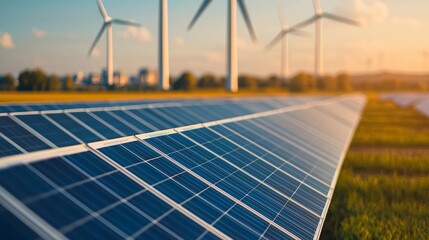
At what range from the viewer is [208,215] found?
9438mm

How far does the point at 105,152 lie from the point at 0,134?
3.52 m

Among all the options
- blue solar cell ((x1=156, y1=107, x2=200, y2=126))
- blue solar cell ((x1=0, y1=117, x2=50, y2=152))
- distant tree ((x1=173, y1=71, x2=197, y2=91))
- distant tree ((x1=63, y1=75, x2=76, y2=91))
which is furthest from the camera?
distant tree ((x1=173, y1=71, x2=197, y2=91))

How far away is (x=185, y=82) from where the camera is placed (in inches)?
6275

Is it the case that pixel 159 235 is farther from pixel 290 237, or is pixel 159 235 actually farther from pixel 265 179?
pixel 265 179

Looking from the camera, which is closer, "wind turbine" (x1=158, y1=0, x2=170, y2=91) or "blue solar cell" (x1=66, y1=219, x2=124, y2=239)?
"blue solar cell" (x1=66, y1=219, x2=124, y2=239)

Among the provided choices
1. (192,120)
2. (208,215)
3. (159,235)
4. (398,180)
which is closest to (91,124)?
(192,120)

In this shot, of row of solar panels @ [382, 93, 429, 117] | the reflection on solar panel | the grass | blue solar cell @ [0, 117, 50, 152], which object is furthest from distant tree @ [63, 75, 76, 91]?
blue solar cell @ [0, 117, 50, 152]

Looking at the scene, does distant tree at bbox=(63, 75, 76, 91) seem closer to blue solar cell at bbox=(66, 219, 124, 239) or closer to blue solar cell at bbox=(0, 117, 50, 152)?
blue solar cell at bbox=(0, 117, 50, 152)

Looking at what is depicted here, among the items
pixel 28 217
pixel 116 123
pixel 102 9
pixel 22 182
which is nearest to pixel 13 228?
pixel 28 217

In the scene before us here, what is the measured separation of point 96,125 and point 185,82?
144m

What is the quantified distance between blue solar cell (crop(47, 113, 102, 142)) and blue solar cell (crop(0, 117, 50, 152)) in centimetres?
128

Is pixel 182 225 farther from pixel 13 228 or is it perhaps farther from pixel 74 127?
pixel 74 127

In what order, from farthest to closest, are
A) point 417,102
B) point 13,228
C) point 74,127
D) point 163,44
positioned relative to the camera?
point 417,102 → point 163,44 → point 74,127 → point 13,228

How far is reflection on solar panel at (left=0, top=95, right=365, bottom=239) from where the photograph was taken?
725 centimetres
